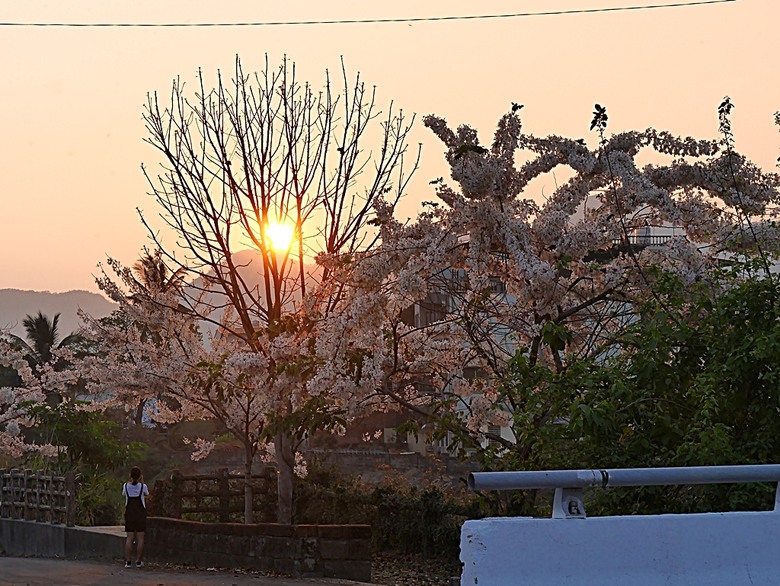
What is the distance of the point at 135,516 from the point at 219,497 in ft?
10.0

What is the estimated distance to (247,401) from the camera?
20.5 metres

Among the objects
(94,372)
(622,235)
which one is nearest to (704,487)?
(622,235)

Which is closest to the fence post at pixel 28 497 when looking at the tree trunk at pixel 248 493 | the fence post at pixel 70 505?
the fence post at pixel 70 505

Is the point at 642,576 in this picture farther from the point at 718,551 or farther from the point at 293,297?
the point at 293,297

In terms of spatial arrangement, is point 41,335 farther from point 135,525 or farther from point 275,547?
point 275,547

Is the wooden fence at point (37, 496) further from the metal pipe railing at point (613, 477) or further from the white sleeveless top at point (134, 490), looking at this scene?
the metal pipe railing at point (613, 477)

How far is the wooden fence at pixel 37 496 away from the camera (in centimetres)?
2340

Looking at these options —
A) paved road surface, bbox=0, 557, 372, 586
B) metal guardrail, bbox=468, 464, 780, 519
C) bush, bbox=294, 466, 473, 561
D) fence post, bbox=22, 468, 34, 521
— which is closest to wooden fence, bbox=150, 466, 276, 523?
bush, bbox=294, 466, 473, 561

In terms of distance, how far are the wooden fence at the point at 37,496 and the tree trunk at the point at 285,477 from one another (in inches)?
203

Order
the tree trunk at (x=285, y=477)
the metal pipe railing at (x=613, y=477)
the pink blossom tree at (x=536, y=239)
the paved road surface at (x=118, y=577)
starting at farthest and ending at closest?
1. the tree trunk at (x=285, y=477)
2. the paved road surface at (x=118, y=577)
3. the pink blossom tree at (x=536, y=239)
4. the metal pipe railing at (x=613, y=477)

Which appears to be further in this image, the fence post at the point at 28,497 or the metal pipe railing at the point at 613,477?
the fence post at the point at 28,497

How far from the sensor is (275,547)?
16.6 metres

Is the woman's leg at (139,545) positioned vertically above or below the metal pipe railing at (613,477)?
A: below

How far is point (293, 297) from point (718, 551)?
15317mm
